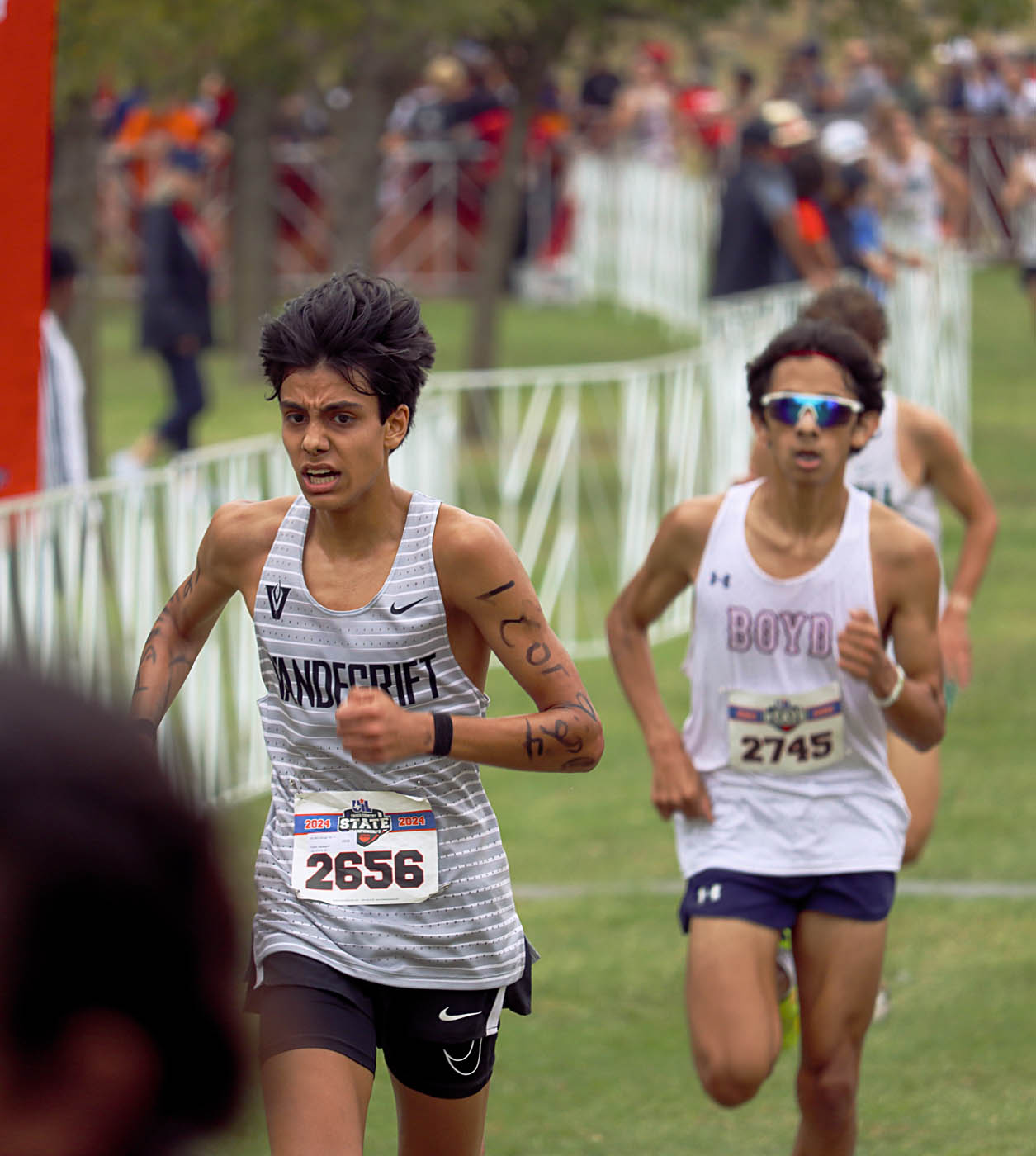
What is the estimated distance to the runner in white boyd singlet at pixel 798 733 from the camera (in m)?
4.17

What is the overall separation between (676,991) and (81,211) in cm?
770

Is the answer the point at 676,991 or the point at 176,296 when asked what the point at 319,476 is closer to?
the point at 676,991

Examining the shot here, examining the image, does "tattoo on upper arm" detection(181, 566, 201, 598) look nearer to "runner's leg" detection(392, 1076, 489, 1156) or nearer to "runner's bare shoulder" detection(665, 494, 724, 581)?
"runner's leg" detection(392, 1076, 489, 1156)

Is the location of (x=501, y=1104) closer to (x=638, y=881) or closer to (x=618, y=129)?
(x=638, y=881)

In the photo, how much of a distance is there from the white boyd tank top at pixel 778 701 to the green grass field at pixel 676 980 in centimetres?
86

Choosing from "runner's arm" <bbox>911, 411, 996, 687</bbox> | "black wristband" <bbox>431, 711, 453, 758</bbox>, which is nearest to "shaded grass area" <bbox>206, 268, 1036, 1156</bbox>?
"black wristband" <bbox>431, 711, 453, 758</bbox>

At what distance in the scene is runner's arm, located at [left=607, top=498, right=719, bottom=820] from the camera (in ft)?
14.7

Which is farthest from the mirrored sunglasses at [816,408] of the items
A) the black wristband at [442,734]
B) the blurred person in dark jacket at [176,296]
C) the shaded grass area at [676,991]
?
the blurred person in dark jacket at [176,296]

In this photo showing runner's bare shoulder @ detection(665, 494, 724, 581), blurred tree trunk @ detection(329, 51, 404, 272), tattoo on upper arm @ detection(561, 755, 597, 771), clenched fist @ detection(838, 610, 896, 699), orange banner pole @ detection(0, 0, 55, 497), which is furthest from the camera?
blurred tree trunk @ detection(329, 51, 404, 272)

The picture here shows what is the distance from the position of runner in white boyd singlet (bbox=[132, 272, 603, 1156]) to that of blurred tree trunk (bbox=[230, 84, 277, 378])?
54.0 ft

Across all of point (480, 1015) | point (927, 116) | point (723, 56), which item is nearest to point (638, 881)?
point (480, 1015)

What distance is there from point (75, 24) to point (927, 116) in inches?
632

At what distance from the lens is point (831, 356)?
461 cm

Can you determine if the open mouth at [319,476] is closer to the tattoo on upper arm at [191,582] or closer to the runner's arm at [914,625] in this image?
the tattoo on upper arm at [191,582]
